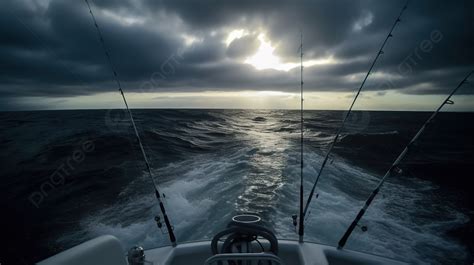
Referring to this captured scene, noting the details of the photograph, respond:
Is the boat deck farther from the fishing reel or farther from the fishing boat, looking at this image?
the fishing reel

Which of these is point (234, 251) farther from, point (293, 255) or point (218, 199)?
point (218, 199)

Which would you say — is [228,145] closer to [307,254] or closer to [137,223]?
[137,223]

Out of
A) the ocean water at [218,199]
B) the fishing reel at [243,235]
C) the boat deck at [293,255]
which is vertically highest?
the fishing reel at [243,235]

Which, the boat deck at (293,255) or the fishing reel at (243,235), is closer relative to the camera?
Result: the fishing reel at (243,235)

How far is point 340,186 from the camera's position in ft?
23.8

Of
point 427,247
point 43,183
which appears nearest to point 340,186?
point 427,247

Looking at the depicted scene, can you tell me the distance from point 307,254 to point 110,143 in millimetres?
13140

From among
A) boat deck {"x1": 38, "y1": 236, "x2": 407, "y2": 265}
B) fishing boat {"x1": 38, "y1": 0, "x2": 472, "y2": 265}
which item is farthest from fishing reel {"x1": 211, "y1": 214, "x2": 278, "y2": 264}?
boat deck {"x1": 38, "y1": 236, "x2": 407, "y2": 265}

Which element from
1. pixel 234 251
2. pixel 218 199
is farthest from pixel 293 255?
pixel 218 199

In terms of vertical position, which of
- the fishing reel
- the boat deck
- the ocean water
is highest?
the fishing reel

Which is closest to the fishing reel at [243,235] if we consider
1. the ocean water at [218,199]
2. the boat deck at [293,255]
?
the boat deck at [293,255]

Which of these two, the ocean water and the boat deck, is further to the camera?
the ocean water

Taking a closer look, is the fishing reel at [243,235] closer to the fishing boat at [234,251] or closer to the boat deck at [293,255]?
the fishing boat at [234,251]

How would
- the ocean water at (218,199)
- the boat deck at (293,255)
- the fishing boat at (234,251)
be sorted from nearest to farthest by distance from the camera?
the fishing boat at (234,251) < the boat deck at (293,255) < the ocean water at (218,199)
